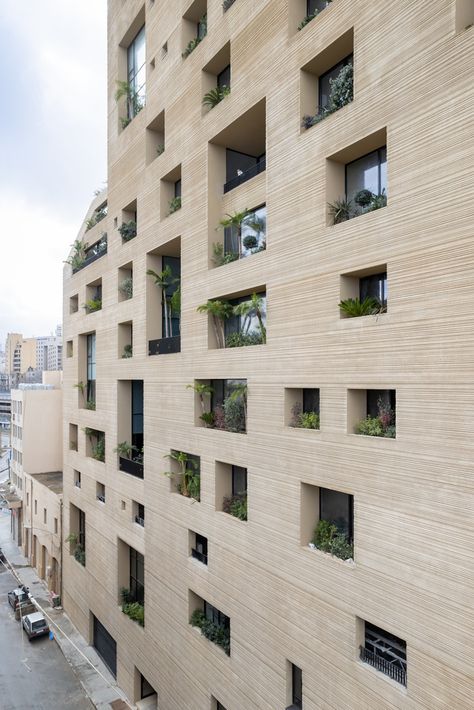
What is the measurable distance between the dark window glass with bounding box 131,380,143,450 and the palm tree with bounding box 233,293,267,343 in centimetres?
933

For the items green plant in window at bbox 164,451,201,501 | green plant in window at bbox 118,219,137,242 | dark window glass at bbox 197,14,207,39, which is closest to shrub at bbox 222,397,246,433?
green plant in window at bbox 164,451,201,501

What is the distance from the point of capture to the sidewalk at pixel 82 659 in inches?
797

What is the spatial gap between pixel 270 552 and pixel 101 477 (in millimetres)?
13435

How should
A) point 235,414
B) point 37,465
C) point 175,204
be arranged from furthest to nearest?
point 37,465 < point 175,204 < point 235,414

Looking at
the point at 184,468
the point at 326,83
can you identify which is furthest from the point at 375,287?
the point at 184,468

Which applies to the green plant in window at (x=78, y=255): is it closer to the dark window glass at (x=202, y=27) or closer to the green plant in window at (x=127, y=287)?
the green plant in window at (x=127, y=287)

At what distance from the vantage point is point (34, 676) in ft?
76.1

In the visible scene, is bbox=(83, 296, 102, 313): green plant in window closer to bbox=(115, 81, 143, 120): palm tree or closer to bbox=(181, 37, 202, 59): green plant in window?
bbox=(115, 81, 143, 120): palm tree

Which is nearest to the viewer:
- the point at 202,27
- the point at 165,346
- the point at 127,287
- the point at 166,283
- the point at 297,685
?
the point at 297,685

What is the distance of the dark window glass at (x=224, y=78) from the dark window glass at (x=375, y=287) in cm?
932

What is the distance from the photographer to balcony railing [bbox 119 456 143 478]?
19.5 meters

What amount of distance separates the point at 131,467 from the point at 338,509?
11.4m

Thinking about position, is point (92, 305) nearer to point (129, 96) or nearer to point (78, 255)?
point (78, 255)

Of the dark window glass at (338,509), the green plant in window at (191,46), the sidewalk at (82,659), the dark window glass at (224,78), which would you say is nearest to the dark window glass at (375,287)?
the dark window glass at (338,509)
